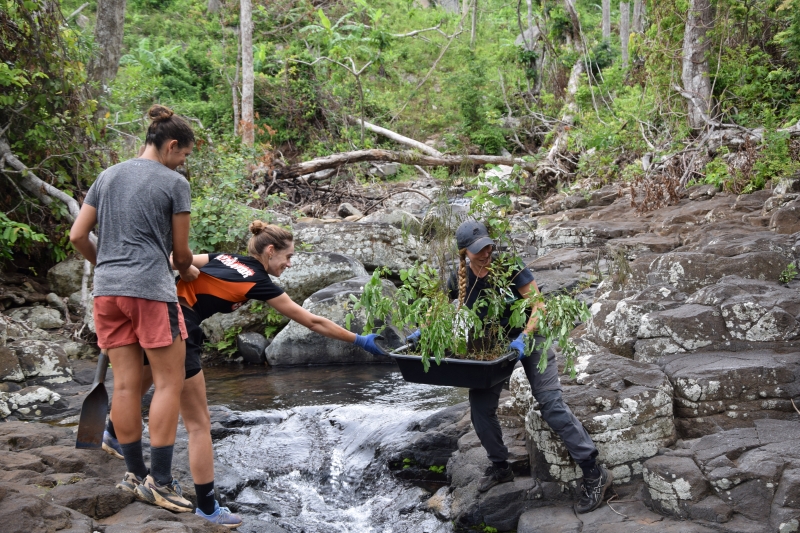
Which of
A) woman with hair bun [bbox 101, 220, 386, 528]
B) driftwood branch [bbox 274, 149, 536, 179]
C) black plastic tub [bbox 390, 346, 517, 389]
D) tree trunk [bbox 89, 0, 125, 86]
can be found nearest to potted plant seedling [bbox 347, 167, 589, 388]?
black plastic tub [bbox 390, 346, 517, 389]

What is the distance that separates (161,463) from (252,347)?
519cm

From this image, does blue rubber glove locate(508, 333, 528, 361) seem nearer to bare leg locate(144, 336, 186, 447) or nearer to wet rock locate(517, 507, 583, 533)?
wet rock locate(517, 507, 583, 533)

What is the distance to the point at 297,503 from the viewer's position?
4902mm

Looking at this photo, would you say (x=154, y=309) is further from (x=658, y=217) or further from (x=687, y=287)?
(x=658, y=217)

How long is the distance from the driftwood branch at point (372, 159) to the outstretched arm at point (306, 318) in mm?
8948

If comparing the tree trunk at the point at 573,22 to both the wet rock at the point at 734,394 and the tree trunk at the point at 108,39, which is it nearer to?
the tree trunk at the point at 108,39

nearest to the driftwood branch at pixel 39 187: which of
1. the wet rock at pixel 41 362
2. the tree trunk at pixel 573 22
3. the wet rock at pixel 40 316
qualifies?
the wet rock at pixel 40 316

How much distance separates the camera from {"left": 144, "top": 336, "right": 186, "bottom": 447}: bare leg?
11.3ft

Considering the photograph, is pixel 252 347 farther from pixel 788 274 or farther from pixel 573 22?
pixel 573 22

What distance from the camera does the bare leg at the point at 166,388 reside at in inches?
136

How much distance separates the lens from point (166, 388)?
3490 mm

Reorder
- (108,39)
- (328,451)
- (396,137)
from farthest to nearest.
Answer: (396,137) < (108,39) < (328,451)

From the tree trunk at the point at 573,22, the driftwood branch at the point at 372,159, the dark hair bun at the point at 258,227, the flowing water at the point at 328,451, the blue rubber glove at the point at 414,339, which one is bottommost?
the flowing water at the point at 328,451

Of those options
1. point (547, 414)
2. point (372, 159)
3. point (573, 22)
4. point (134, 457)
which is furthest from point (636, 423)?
point (573, 22)
